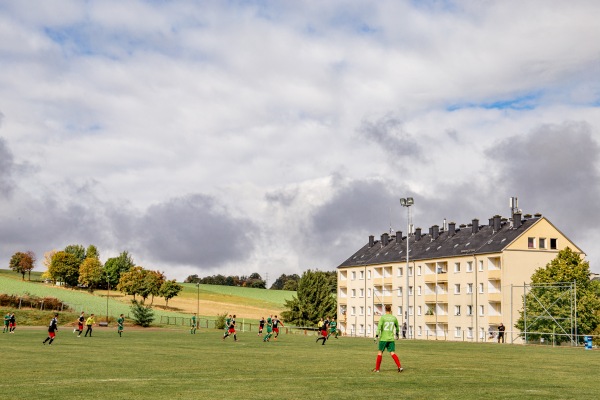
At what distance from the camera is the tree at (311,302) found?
4884 inches

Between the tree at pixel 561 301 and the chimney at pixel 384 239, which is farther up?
the chimney at pixel 384 239

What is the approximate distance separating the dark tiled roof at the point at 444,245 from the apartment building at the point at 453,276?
0.42 ft

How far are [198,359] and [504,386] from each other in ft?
48.9

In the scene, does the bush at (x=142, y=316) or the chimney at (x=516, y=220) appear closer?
the chimney at (x=516, y=220)

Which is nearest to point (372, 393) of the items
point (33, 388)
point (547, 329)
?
point (33, 388)

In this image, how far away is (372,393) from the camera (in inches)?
706

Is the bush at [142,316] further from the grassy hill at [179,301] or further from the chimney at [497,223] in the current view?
the chimney at [497,223]

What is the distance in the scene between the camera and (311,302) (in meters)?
125

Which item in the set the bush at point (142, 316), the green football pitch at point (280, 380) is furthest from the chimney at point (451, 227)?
the green football pitch at point (280, 380)

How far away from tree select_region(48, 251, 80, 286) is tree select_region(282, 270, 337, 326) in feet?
246

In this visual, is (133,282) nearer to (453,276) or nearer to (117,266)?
(117,266)

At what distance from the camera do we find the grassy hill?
427 feet

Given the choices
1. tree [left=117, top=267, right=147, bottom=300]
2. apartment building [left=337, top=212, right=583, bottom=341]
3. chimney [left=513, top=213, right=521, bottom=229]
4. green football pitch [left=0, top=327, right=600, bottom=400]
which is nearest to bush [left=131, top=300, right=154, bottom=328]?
apartment building [left=337, top=212, right=583, bottom=341]

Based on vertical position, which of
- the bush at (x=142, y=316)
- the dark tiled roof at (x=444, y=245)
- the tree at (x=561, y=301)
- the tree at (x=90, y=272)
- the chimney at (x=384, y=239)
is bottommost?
the bush at (x=142, y=316)
